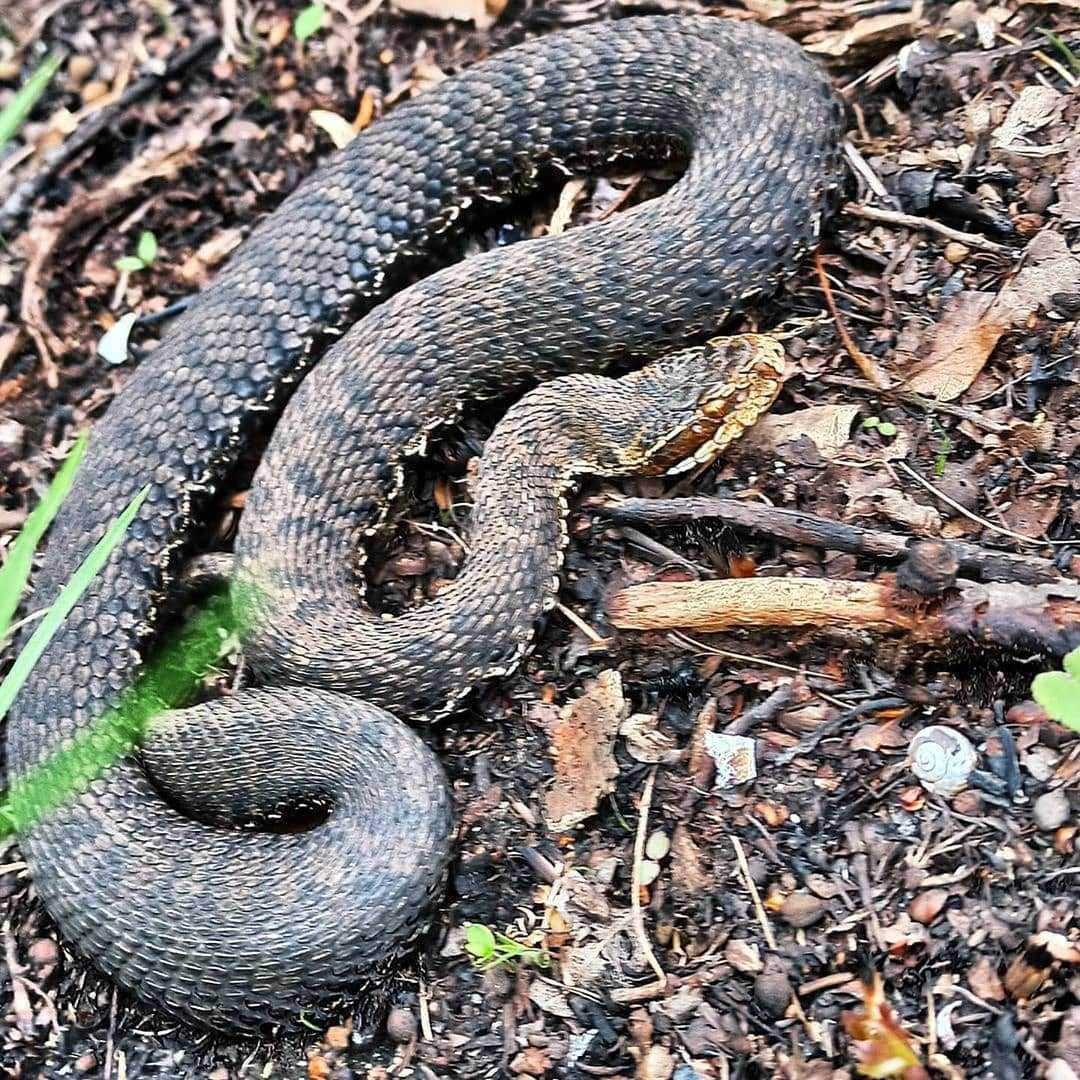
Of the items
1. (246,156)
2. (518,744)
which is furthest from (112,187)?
(518,744)

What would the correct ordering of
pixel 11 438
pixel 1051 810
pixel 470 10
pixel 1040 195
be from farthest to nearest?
pixel 470 10
pixel 11 438
pixel 1040 195
pixel 1051 810

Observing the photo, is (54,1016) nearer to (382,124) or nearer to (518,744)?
(518,744)

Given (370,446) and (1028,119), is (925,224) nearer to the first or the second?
(1028,119)

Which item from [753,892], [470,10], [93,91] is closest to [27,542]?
[753,892]

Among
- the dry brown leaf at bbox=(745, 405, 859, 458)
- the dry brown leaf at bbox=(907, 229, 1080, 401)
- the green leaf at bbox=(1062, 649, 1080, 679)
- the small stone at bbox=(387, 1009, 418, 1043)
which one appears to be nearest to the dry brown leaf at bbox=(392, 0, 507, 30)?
the dry brown leaf at bbox=(745, 405, 859, 458)

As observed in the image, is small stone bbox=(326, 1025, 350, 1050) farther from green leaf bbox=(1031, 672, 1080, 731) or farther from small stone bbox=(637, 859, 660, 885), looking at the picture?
green leaf bbox=(1031, 672, 1080, 731)
